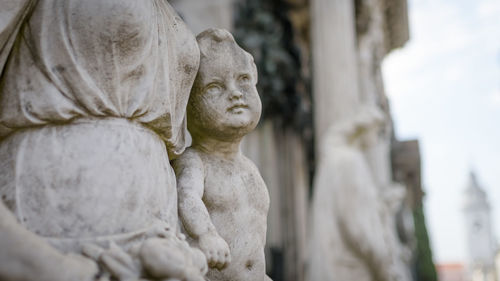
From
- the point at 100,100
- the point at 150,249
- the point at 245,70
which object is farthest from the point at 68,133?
the point at 245,70

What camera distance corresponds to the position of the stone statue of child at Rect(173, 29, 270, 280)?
228cm

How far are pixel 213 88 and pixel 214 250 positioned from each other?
642 millimetres

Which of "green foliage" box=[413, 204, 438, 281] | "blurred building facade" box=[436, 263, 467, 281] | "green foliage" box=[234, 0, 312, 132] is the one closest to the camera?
"green foliage" box=[234, 0, 312, 132]

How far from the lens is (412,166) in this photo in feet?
70.1

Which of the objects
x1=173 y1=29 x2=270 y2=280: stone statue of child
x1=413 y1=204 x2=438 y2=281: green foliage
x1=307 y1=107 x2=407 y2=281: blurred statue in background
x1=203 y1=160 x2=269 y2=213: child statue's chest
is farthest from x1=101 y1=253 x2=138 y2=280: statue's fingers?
x1=413 y1=204 x2=438 y2=281: green foliage

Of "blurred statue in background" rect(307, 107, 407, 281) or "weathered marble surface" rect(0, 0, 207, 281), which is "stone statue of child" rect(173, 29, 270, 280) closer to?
"weathered marble surface" rect(0, 0, 207, 281)

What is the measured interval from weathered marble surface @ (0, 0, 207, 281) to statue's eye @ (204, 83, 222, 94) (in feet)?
0.95

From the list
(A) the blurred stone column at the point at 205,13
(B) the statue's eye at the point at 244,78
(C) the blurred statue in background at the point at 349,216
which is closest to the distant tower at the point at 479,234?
(A) the blurred stone column at the point at 205,13

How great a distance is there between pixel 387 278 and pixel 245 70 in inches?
178

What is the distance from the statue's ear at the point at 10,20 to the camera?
1935 millimetres

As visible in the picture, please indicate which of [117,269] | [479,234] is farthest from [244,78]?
[479,234]

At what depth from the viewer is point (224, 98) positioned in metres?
2.34

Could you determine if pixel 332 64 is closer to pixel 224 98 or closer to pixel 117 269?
pixel 224 98

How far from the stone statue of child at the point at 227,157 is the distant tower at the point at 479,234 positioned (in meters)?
30.9
